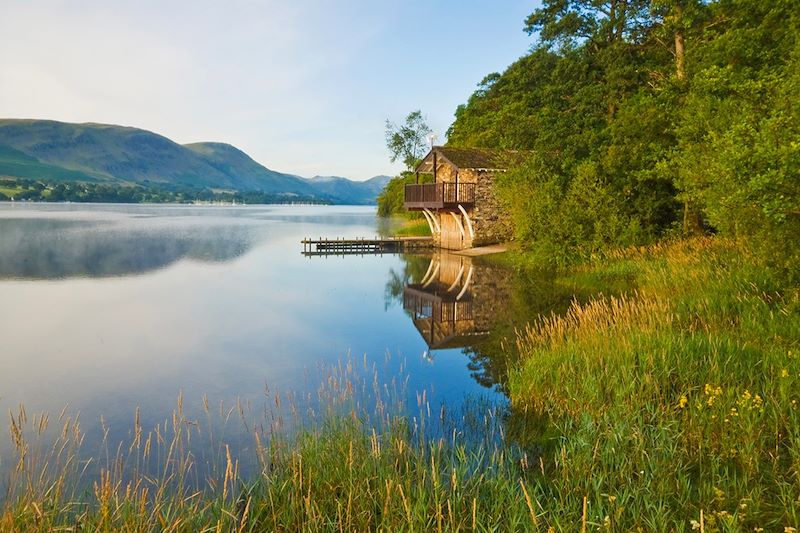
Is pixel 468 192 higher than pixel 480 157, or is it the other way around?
pixel 480 157

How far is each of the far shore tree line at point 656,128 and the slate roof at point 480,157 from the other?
3.19 feet

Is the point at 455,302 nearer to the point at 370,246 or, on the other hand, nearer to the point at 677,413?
the point at 677,413

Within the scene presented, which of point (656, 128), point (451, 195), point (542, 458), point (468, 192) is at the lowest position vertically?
point (542, 458)

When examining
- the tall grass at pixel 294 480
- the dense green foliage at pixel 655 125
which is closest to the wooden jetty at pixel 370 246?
the dense green foliage at pixel 655 125

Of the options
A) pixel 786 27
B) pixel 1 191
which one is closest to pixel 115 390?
pixel 786 27

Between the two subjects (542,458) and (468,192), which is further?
(468,192)

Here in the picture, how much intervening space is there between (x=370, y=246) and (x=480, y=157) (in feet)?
47.7

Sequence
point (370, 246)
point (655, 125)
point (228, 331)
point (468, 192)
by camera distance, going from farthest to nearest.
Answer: point (370, 246) < point (468, 192) < point (655, 125) < point (228, 331)

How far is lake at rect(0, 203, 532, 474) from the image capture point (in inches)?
482

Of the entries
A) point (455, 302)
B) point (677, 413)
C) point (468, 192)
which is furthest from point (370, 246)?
point (677, 413)

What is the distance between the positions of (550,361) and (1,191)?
232924 millimetres

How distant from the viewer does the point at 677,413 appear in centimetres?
777

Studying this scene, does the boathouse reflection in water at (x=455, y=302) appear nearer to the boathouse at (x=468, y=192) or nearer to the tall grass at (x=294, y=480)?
the boathouse at (x=468, y=192)

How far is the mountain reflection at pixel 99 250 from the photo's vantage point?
3391 cm
